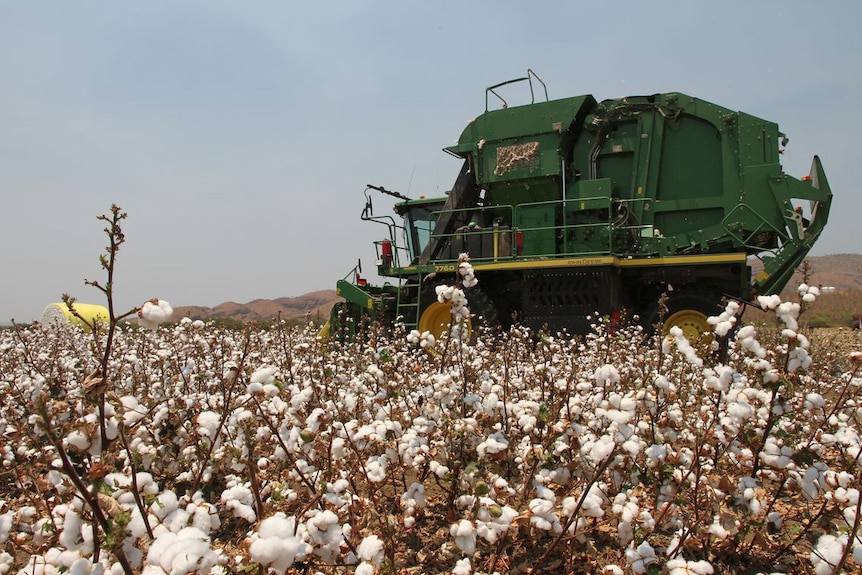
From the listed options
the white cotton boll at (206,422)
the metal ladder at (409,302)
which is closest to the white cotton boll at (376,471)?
the white cotton boll at (206,422)

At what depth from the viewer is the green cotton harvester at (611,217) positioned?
928 centimetres

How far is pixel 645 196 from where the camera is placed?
34.2 ft

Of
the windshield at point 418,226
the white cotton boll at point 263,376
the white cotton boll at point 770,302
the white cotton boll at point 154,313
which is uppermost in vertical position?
the windshield at point 418,226

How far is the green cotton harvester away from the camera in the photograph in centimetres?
928

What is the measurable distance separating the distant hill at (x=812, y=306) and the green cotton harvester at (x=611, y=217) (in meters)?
0.81

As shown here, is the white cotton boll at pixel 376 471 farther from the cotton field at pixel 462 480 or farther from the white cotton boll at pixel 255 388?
the white cotton boll at pixel 255 388

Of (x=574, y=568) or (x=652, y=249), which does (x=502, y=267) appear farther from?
(x=574, y=568)

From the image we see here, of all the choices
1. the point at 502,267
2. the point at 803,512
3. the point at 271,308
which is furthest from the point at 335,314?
the point at 271,308

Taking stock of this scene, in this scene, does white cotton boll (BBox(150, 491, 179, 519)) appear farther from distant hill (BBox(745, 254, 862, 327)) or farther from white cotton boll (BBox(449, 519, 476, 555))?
distant hill (BBox(745, 254, 862, 327))

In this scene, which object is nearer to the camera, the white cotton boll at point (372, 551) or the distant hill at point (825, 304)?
the white cotton boll at point (372, 551)

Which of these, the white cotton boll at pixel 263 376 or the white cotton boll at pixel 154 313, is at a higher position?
the white cotton boll at pixel 154 313

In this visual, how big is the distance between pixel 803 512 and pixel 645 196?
789 centimetres

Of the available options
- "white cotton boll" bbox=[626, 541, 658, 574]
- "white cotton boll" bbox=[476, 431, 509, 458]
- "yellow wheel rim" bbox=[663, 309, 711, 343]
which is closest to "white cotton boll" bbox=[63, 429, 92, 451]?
A: "white cotton boll" bbox=[476, 431, 509, 458]

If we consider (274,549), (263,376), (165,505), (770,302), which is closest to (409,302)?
(263,376)
